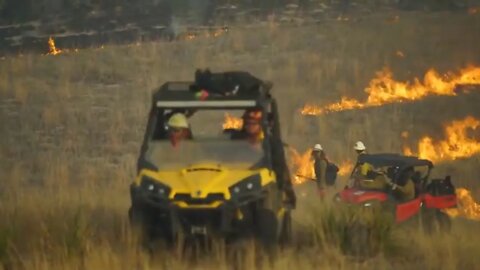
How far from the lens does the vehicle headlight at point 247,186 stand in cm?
1048

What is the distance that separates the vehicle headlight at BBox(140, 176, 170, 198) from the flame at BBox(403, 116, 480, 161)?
1976cm

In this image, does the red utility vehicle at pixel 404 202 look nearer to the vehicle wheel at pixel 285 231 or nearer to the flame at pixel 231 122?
the vehicle wheel at pixel 285 231

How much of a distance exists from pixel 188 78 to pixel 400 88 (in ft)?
28.8

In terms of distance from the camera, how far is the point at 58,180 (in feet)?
83.4

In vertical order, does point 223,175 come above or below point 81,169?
above

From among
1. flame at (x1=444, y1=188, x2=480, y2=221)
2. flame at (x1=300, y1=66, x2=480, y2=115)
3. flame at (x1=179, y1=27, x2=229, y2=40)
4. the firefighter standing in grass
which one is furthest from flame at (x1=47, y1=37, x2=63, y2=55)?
the firefighter standing in grass

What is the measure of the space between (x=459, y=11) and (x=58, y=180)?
26.6 metres

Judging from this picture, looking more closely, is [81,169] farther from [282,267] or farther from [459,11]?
[459,11]

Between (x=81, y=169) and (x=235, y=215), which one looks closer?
(x=235, y=215)

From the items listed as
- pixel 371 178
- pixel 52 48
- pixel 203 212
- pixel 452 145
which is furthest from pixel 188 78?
pixel 203 212

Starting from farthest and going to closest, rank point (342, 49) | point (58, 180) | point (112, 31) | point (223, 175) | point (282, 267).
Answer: point (112, 31) < point (342, 49) < point (58, 180) < point (223, 175) < point (282, 267)

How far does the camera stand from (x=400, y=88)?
36406 mm

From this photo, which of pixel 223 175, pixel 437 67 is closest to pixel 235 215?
pixel 223 175

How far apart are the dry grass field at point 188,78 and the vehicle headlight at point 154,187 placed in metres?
0.75
